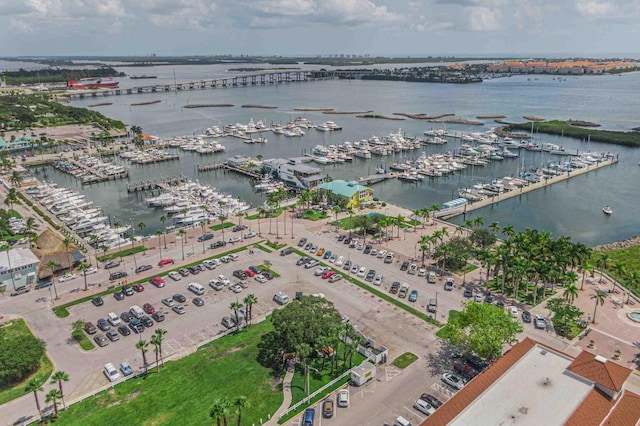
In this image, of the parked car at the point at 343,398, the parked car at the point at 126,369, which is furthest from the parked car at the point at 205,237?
the parked car at the point at 343,398

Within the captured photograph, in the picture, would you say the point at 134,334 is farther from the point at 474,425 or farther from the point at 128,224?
the point at 128,224

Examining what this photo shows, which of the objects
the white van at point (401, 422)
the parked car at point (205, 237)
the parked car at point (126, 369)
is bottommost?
the parked car at point (126, 369)

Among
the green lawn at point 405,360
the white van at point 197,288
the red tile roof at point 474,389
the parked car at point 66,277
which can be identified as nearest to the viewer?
the red tile roof at point 474,389

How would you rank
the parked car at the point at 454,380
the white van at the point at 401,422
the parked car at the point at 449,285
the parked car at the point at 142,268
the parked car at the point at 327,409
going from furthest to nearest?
the parked car at the point at 142,268 < the parked car at the point at 449,285 < the parked car at the point at 454,380 < the parked car at the point at 327,409 < the white van at the point at 401,422

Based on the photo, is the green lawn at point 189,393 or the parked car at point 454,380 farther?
the parked car at point 454,380

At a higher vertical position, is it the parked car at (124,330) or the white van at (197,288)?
the white van at (197,288)

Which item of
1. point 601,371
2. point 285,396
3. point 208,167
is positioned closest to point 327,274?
point 285,396

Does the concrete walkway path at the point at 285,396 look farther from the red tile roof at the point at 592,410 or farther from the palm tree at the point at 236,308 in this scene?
the red tile roof at the point at 592,410

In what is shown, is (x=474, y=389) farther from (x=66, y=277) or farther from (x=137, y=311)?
(x=66, y=277)
